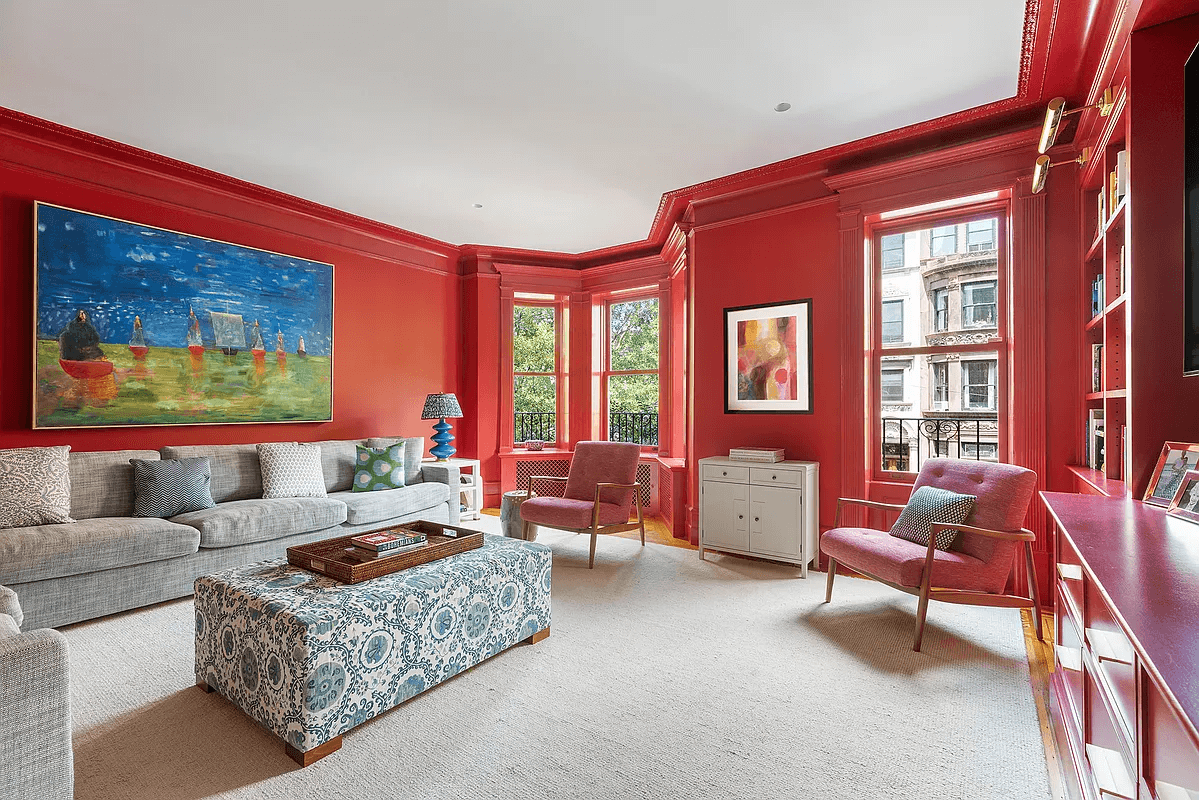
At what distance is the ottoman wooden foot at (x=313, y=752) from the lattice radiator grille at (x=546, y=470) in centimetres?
435

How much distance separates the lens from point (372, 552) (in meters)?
2.50

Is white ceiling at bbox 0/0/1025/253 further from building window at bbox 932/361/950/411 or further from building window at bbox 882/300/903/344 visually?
building window at bbox 932/361/950/411

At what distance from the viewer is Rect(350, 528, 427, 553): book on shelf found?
254 centimetres

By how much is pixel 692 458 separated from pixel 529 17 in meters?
3.44

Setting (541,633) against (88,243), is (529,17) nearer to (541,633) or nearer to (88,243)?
(541,633)

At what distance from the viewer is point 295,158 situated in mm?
3939

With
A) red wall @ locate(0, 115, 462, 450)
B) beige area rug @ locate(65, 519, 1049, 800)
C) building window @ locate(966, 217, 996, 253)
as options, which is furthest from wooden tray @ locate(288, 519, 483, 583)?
→ building window @ locate(966, 217, 996, 253)

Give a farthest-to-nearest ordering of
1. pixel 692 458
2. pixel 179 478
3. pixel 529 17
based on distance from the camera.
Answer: pixel 692 458 → pixel 179 478 → pixel 529 17

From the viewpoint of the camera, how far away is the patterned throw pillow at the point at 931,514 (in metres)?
2.91

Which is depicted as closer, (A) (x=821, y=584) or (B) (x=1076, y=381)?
(B) (x=1076, y=381)

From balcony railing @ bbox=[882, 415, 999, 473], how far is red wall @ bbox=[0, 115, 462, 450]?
436cm

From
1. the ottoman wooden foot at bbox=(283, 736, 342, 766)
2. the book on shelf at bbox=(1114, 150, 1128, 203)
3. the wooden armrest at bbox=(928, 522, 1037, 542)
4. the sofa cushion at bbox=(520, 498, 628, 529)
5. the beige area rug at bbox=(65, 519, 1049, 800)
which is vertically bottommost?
the beige area rug at bbox=(65, 519, 1049, 800)

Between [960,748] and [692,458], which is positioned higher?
[692,458]

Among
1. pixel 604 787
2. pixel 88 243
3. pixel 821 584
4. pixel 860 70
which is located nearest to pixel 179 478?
pixel 88 243
